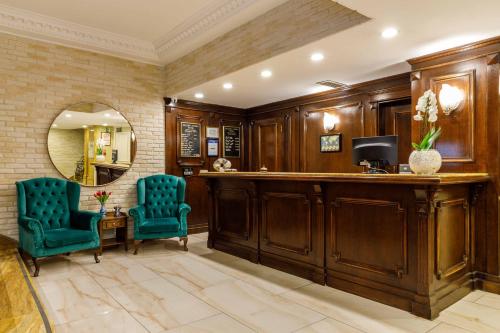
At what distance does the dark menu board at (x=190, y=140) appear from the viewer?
242 inches

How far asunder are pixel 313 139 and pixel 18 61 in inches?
181

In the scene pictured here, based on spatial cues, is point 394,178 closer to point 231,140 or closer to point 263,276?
point 263,276

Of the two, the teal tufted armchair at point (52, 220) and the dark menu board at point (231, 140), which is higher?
the dark menu board at point (231, 140)

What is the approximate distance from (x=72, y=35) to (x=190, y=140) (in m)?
2.48

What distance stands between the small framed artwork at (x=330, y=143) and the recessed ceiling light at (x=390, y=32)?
230cm

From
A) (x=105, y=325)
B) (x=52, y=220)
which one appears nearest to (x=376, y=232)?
(x=105, y=325)

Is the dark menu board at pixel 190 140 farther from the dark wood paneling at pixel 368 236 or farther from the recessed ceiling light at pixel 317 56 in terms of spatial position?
the dark wood paneling at pixel 368 236

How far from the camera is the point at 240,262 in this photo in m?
4.26

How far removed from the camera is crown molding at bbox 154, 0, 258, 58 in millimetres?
4016

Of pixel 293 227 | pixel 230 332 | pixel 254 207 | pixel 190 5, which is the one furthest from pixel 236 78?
pixel 230 332

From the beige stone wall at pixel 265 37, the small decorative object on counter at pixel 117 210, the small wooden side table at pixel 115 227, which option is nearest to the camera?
the beige stone wall at pixel 265 37

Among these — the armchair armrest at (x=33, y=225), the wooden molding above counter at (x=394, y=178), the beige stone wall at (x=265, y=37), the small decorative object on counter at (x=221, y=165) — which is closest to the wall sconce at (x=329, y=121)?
the small decorative object on counter at (x=221, y=165)

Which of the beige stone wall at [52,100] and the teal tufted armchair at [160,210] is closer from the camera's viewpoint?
the beige stone wall at [52,100]

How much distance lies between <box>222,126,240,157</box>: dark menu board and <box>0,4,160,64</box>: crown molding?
1919mm
